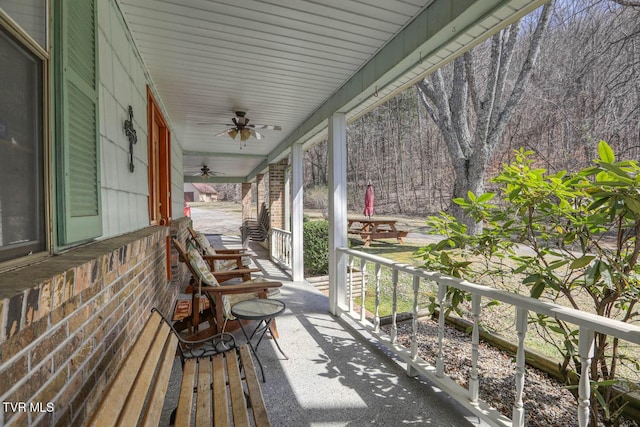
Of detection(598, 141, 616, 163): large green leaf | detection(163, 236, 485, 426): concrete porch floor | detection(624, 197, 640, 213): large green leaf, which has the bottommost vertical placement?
detection(163, 236, 485, 426): concrete porch floor

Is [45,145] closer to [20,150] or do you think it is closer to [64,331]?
[20,150]

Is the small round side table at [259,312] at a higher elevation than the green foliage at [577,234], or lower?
lower

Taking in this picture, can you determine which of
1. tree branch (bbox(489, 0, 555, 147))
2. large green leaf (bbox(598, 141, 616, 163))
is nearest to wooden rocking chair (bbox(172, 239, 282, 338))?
large green leaf (bbox(598, 141, 616, 163))

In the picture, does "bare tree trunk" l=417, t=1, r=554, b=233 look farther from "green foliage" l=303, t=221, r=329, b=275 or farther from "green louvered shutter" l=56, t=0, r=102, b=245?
"green louvered shutter" l=56, t=0, r=102, b=245

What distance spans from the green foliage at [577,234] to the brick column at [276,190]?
5.88 metres

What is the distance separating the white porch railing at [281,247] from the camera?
657cm

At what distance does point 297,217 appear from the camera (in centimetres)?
588

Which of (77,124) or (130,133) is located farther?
(130,133)

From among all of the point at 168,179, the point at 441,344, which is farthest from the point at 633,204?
the point at 168,179

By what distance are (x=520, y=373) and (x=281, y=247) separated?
19.1ft

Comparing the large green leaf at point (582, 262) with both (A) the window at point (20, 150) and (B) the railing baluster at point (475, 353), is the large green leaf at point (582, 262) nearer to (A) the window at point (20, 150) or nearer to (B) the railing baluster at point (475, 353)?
(B) the railing baluster at point (475, 353)

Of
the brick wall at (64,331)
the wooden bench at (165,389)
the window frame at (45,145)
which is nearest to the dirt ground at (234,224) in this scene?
the wooden bench at (165,389)

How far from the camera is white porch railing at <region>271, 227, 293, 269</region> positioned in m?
6.57

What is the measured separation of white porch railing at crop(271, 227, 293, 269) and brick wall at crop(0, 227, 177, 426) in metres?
4.64
